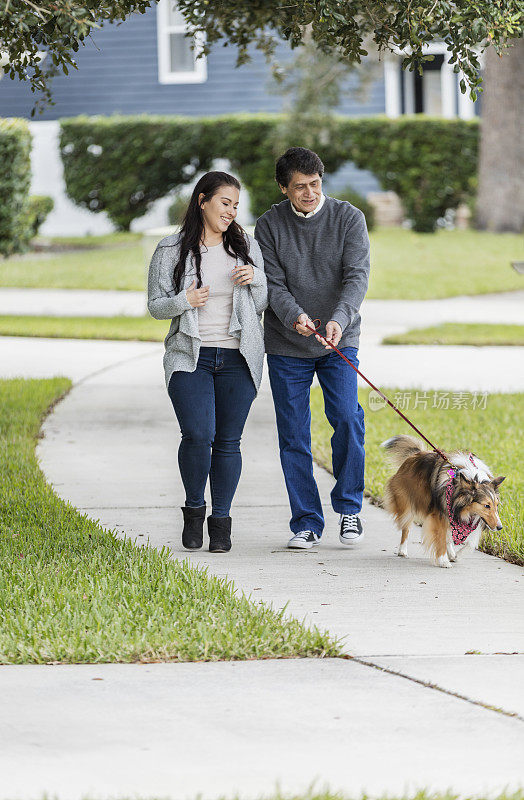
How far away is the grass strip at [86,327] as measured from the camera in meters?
14.1

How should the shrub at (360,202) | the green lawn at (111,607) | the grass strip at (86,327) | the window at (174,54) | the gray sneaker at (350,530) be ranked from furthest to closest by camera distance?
the window at (174,54) < the shrub at (360,202) < the grass strip at (86,327) < the gray sneaker at (350,530) < the green lawn at (111,607)

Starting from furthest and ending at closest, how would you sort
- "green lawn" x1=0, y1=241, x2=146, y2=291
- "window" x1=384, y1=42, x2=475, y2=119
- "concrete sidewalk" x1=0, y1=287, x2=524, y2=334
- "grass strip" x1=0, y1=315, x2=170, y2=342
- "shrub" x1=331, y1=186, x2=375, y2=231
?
"window" x1=384, y1=42, x2=475, y2=119, "shrub" x1=331, y1=186, x2=375, y2=231, "green lawn" x1=0, y1=241, x2=146, y2=291, "concrete sidewalk" x1=0, y1=287, x2=524, y2=334, "grass strip" x1=0, y1=315, x2=170, y2=342

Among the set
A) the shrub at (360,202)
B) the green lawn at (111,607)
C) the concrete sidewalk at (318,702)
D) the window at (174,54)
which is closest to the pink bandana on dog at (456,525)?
the concrete sidewalk at (318,702)

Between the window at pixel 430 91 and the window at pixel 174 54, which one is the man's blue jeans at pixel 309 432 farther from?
the window at pixel 174 54

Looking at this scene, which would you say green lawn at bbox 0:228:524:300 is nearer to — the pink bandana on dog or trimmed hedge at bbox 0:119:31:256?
trimmed hedge at bbox 0:119:31:256

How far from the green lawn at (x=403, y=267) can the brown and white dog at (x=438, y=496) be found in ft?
38.1

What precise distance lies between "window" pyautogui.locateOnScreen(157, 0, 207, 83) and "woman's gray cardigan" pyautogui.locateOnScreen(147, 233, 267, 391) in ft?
70.1

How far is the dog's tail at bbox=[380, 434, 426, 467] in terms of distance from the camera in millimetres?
6418

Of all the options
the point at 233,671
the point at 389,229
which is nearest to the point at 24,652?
the point at 233,671

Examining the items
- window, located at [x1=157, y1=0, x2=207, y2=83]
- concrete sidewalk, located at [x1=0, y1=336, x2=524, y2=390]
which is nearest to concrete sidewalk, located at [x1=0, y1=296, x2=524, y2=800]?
concrete sidewalk, located at [x1=0, y1=336, x2=524, y2=390]

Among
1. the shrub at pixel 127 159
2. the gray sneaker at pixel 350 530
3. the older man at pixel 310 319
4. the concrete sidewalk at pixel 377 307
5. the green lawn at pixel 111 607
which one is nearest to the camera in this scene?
the green lawn at pixel 111 607

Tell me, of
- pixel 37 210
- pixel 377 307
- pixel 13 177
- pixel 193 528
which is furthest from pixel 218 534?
pixel 37 210

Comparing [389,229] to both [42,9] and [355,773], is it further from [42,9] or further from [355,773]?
[355,773]

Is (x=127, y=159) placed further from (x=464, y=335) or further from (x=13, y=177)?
(x=464, y=335)
